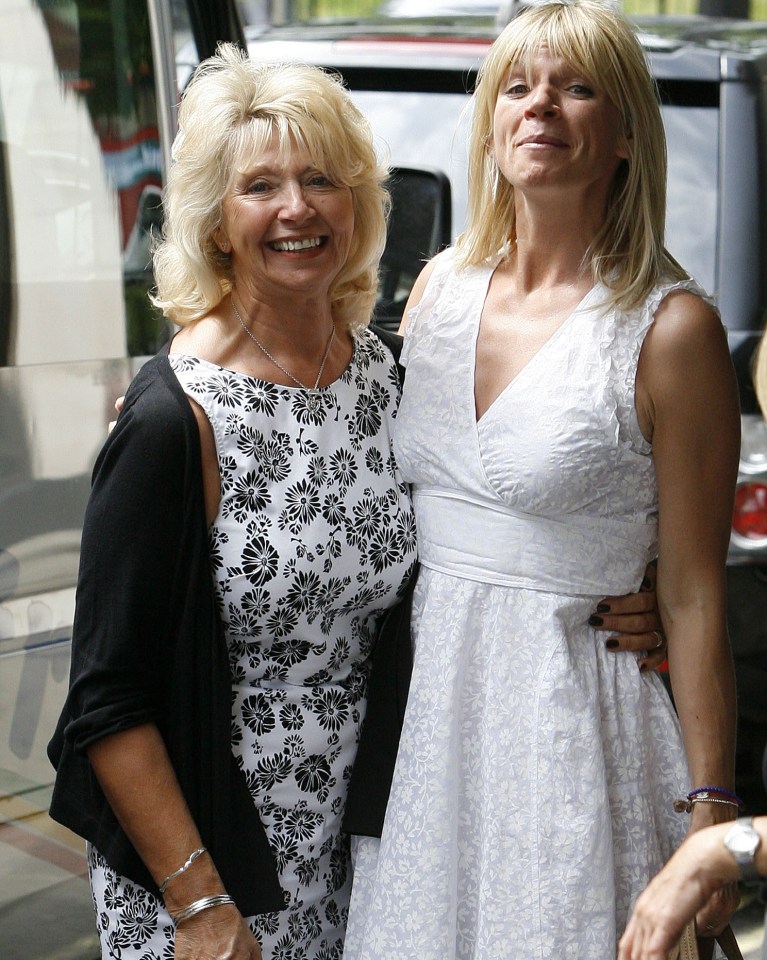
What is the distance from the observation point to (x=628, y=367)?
1980mm

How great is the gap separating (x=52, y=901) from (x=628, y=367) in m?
1.63

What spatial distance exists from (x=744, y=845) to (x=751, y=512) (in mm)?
2190

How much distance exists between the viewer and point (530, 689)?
204cm

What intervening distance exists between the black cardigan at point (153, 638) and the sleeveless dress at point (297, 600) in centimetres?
6

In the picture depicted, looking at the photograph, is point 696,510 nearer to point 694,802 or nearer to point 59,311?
point 694,802

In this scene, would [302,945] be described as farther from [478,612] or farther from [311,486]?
[311,486]

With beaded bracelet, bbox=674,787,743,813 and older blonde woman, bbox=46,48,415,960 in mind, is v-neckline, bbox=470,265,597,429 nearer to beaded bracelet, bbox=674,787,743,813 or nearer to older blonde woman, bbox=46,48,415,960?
older blonde woman, bbox=46,48,415,960

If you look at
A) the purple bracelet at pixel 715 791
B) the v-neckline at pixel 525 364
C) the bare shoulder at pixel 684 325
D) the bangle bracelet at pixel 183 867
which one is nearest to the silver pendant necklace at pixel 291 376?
the v-neckline at pixel 525 364

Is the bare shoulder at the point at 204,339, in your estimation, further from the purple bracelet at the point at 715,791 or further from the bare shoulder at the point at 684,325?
the purple bracelet at the point at 715,791

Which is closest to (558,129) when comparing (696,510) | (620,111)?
Answer: (620,111)

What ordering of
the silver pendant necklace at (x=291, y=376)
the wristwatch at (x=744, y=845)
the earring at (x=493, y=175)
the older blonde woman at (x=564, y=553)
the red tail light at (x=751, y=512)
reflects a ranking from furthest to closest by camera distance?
the red tail light at (x=751, y=512), the earring at (x=493, y=175), the silver pendant necklace at (x=291, y=376), the older blonde woman at (x=564, y=553), the wristwatch at (x=744, y=845)

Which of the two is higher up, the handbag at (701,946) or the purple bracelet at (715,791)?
the purple bracelet at (715,791)

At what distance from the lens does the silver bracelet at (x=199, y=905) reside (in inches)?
76.9

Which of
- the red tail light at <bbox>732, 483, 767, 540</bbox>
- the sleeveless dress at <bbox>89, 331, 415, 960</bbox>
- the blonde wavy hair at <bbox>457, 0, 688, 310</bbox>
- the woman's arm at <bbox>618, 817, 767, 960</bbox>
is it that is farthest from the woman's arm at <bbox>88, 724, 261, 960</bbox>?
the red tail light at <bbox>732, 483, 767, 540</bbox>
